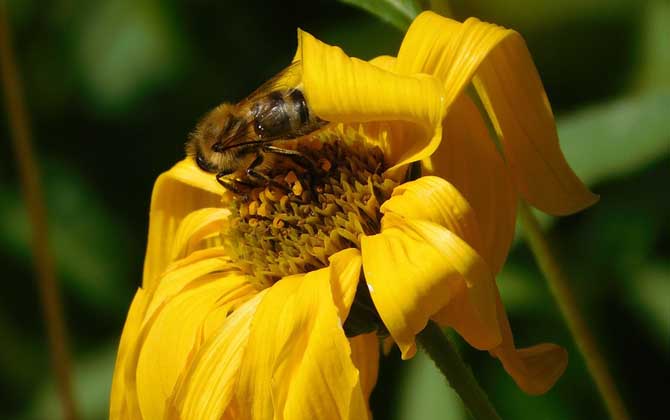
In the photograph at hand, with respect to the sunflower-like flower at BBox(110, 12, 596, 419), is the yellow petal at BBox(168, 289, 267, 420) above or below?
below

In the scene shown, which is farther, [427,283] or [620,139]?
[620,139]

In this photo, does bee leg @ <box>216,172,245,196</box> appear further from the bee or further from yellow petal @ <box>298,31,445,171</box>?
yellow petal @ <box>298,31,445,171</box>

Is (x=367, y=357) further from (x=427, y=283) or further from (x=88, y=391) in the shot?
(x=88, y=391)

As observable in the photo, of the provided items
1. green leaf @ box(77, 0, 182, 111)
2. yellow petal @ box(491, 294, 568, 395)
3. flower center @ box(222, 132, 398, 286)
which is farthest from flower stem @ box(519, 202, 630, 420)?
green leaf @ box(77, 0, 182, 111)

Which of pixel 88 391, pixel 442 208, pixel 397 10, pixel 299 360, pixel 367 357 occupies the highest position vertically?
pixel 397 10

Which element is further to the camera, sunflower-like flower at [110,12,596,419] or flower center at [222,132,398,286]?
flower center at [222,132,398,286]

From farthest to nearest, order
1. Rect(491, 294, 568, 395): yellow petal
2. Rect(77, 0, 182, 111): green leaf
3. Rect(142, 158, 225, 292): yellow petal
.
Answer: Rect(77, 0, 182, 111): green leaf < Rect(142, 158, 225, 292): yellow petal < Rect(491, 294, 568, 395): yellow petal

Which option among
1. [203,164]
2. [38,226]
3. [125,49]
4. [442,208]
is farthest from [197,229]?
[125,49]
